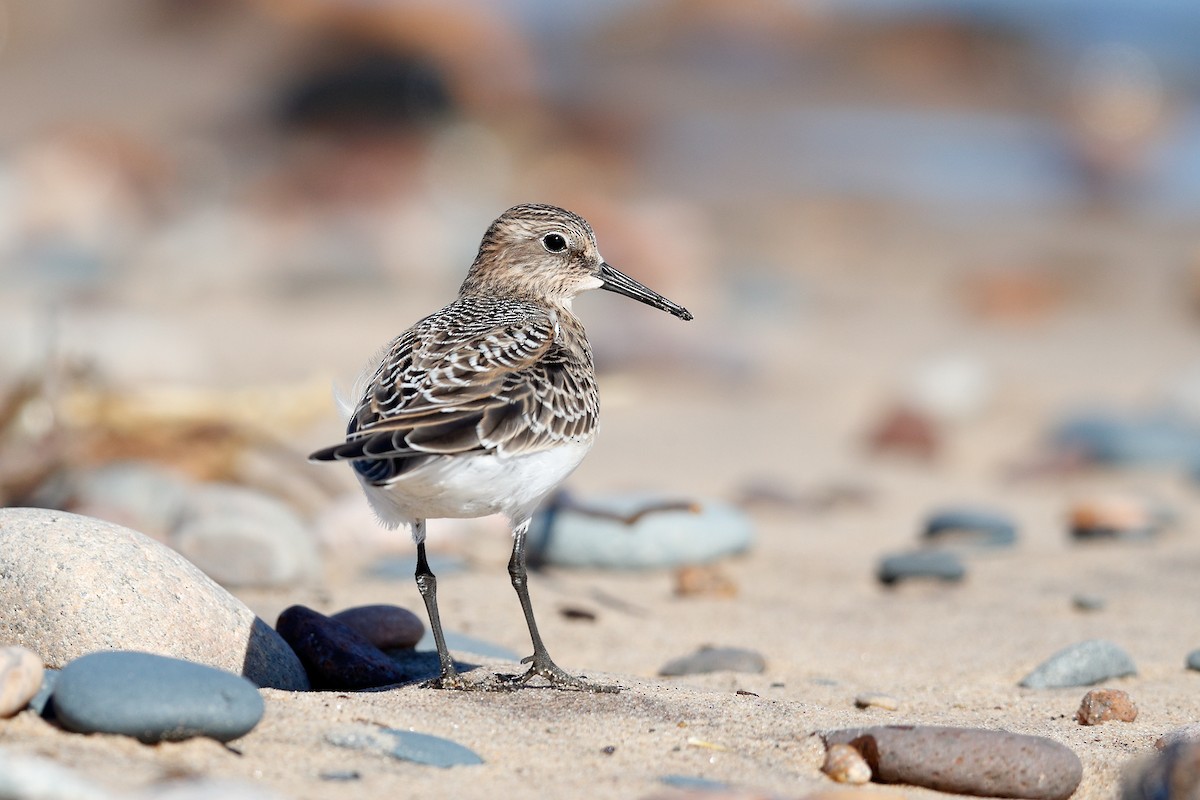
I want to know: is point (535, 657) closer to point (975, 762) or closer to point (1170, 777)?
point (975, 762)

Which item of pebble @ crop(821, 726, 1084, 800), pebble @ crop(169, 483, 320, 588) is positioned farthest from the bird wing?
pebble @ crop(169, 483, 320, 588)

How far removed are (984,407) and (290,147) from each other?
13.0 m

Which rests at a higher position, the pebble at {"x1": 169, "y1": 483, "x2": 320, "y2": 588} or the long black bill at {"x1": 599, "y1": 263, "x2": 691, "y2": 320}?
the long black bill at {"x1": 599, "y1": 263, "x2": 691, "y2": 320}

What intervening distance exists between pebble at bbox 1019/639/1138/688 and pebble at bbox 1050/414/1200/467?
3.87 m

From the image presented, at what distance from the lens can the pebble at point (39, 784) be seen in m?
2.75

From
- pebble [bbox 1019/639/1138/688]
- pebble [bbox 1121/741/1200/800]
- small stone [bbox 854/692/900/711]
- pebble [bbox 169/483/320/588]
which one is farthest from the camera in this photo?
pebble [bbox 169/483/320/588]

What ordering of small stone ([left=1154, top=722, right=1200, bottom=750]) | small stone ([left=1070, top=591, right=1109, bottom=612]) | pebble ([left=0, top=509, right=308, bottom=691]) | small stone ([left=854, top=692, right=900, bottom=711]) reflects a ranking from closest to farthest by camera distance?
small stone ([left=1154, top=722, right=1200, bottom=750]) < pebble ([left=0, top=509, right=308, bottom=691]) < small stone ([left=854, top=692, right=900, bottom=711]) < small stone ([left=1070, top=591, right=1109, bottom=612])

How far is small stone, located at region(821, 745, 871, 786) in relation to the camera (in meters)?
3.45

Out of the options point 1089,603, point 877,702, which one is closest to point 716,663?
point 877,702

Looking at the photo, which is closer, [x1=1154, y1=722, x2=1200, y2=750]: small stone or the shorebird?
[x1=1154, y1=722, x2=1200, y2=750]: small stone

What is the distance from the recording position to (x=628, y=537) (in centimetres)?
620

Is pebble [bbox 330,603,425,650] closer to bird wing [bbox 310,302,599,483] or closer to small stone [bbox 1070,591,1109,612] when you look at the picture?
bird wing [bbox 310,302,599,483]

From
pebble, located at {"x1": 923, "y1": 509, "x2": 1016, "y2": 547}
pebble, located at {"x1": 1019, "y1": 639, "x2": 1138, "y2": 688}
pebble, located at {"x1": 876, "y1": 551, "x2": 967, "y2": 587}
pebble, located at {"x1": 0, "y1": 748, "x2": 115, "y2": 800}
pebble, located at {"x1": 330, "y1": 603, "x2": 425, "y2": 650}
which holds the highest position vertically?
pebble, located at {"x1": 923, "y1": 509, "x2": 1016, "y2": 547}

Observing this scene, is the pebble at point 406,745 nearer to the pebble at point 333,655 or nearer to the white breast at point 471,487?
the white breast at point 471,487
